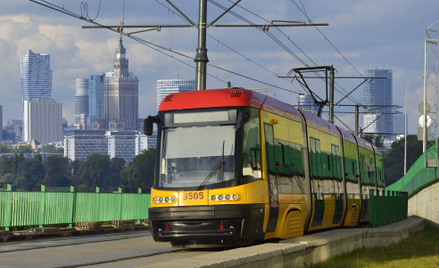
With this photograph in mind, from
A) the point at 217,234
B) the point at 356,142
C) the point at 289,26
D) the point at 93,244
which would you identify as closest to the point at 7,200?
the point at 93,244

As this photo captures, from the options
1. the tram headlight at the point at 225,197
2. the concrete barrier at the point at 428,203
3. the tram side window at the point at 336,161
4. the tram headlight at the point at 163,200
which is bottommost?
the concrete barrier at the point at 428,203

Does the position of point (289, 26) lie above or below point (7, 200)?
above

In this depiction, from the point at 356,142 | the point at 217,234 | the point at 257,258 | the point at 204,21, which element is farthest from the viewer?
the point at 356,142

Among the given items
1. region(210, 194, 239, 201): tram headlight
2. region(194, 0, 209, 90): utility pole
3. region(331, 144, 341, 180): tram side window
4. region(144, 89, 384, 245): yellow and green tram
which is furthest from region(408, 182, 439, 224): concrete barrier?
region(210, 194, 239, 201): tram headlight

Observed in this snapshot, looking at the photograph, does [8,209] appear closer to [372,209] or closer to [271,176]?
[271,176]

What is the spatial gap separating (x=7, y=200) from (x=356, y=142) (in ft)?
38.5

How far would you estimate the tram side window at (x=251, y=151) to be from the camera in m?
12.9

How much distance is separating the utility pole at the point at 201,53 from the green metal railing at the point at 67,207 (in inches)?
210

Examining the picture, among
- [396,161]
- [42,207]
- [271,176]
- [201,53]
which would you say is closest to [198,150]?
[271,176]

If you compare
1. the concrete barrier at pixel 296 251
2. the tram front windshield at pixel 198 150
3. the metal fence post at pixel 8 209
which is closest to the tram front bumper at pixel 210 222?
the tram front windshield at pixel 198 150

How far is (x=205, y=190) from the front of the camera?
12.7 meters

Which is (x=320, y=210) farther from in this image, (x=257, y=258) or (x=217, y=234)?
(x=257, y=258)

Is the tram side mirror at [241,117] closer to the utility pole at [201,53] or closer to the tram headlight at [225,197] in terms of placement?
the tram headlight at [225,197]

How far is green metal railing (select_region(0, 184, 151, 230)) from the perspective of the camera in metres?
18.4
